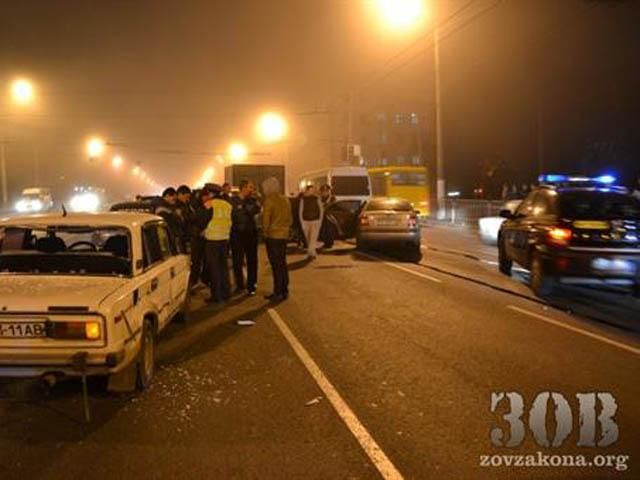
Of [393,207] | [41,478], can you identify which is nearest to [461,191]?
[393,207]

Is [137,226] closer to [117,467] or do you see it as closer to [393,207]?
[117,467]

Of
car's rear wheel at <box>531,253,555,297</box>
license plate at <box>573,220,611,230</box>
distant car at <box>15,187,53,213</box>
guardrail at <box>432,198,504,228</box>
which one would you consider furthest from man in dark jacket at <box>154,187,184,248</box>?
distant car at <box>15,187,53,213</box>

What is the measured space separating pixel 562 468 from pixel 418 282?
8840 millimetres

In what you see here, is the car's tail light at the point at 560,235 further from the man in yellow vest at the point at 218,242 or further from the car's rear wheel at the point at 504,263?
the man in yellow vest at the point at 218,242

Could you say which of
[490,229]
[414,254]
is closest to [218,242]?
[414,254]

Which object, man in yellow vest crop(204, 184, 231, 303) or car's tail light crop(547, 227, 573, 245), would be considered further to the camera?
car's tail light crop(547, 227, 573, 245)

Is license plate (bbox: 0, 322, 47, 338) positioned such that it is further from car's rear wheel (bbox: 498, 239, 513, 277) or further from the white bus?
the white bus

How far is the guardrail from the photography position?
99.3 ft

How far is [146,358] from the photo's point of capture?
21.7 feet

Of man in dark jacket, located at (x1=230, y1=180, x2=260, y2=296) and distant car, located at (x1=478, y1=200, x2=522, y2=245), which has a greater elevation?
man in dark jacket, located at (x1=230, y1=180, x2=260, y2=296)

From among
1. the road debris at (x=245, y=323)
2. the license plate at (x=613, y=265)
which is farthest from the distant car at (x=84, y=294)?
the license plate at (x=613, y=265)

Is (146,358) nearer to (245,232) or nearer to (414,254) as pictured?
(245,232)

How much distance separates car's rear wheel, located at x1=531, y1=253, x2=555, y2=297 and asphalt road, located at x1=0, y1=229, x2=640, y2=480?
67 centimetres

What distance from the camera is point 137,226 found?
706cm
